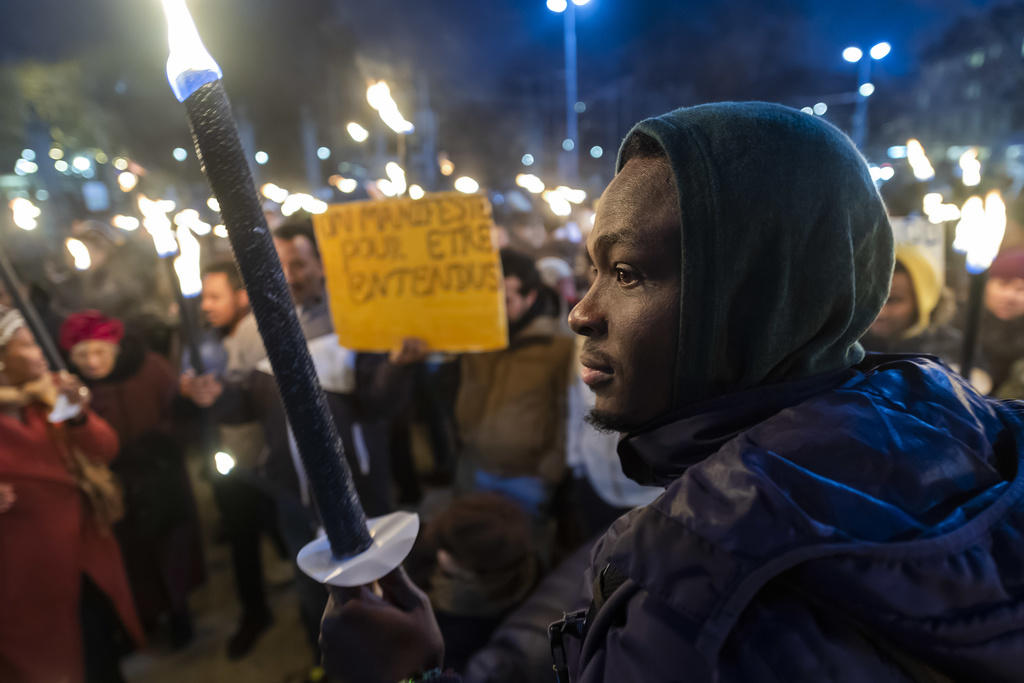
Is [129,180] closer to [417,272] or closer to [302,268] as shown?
[302,268]

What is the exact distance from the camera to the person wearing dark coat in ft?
11.1

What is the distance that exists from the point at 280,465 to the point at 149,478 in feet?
4.04

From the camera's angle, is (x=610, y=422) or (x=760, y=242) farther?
(x=610, y=422)

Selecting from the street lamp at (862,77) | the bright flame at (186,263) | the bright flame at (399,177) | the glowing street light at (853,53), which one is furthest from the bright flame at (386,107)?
the glowing street light at (853,53)

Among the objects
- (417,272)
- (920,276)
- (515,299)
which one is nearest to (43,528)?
(417,272)

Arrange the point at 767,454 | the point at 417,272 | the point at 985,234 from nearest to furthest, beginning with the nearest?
the point at 767,454 → the point at 985,234 → the point at 417,272

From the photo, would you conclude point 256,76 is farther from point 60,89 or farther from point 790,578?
point 790,578

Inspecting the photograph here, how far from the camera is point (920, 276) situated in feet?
10.3

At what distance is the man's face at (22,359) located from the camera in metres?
2.66

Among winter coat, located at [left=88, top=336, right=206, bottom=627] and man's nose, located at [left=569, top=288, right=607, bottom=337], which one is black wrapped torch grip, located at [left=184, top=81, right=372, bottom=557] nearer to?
man's nose, located at [left=569, top=288, right=607, bottom=337]

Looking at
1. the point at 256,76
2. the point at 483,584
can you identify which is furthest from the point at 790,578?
the point at 256,76

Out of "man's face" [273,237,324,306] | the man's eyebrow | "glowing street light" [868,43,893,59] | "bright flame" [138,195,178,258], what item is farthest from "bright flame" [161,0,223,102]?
"glowing street light" [868,43,893,59]

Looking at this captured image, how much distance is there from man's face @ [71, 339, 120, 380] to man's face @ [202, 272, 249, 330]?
61cm

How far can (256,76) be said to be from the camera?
45.9ft
